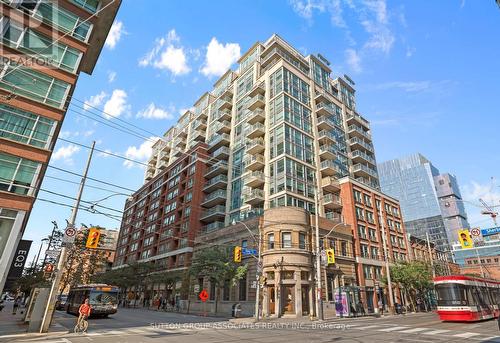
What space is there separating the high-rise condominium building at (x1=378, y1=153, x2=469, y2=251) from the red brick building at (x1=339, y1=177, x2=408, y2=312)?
108 metres

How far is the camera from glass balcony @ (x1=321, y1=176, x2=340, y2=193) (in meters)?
47.6

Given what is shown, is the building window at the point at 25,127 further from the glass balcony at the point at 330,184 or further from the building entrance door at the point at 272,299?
the glass balcony at the point at 330,184

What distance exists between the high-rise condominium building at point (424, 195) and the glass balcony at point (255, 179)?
435 feet

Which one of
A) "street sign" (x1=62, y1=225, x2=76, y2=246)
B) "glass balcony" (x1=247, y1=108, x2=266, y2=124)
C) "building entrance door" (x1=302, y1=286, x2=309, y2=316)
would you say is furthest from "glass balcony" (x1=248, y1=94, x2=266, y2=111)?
"street sign" (x1=62, y1=225, x2=76, y2=246)

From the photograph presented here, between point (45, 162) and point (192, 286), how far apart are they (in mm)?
32884

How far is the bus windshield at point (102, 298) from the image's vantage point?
26.7 metres

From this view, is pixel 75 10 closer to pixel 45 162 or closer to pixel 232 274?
pixel 45 162

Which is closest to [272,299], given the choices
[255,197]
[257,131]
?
[255,197]

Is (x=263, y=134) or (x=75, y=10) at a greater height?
(x=263, y=134)

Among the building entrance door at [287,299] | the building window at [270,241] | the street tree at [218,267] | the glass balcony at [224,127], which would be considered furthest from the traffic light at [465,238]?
the glass balcony at [224,127]

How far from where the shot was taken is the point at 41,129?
20188mm

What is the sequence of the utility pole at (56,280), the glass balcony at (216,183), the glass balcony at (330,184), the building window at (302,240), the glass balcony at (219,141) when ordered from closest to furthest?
the utility pole at (56,280) < the building window at (302,240) < the glass balcony at (330,184) < the glass balcony at (216,183) < the glass balcony at (219,141)

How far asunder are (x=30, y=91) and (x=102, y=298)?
18.9 metres

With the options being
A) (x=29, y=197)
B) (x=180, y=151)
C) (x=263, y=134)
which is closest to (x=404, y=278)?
(x=263, y=134)
